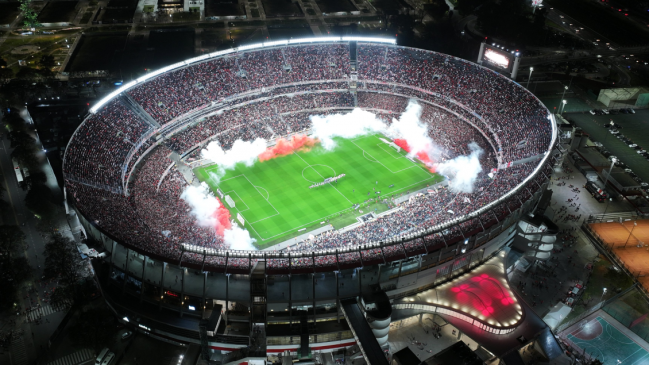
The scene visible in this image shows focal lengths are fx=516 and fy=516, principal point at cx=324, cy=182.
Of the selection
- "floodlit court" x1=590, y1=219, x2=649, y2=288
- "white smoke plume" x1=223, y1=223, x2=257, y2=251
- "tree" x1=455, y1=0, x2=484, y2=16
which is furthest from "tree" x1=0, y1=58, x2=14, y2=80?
"floodlit court" x1=590, y1=219, x2=649, y2=288

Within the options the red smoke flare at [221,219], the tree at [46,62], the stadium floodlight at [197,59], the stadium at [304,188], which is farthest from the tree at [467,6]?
the tree at [46,62]

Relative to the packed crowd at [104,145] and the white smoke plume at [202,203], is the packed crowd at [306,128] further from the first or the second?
the white smoke plume at [202,203]

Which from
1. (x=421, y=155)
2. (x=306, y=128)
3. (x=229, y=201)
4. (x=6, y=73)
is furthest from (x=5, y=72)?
(x=421, y=155)

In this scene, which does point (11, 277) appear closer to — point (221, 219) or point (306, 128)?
point (221, 219)

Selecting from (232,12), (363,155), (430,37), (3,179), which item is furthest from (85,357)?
(232,12)

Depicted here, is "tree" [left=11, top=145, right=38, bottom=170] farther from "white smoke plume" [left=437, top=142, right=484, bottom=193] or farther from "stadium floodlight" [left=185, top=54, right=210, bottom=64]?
"white smoke plume" [left=437, top=142, right=484, bottom=193]

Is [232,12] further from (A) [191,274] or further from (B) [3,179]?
(A) [191,274]
